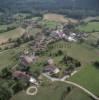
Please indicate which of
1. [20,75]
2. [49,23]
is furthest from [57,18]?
[20,75]

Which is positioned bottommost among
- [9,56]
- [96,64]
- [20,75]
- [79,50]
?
[9,56]

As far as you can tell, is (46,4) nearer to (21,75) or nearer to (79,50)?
(79,50)

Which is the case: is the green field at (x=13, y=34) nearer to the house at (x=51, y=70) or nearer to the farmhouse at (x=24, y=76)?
the house at (x=51, y=70)

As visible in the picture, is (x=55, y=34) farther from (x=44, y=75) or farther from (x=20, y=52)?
(x=44, y=75)

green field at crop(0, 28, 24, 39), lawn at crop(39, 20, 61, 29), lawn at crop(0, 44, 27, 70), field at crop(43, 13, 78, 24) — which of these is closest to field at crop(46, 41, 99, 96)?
lawn at crop(0, 44, 27, 70)

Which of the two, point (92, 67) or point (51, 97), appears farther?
point (92, 67)

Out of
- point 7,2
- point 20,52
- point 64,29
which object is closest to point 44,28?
point 64,29

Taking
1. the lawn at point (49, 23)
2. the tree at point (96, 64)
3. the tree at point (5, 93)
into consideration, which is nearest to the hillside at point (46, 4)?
the lawn at point (49, 23)
